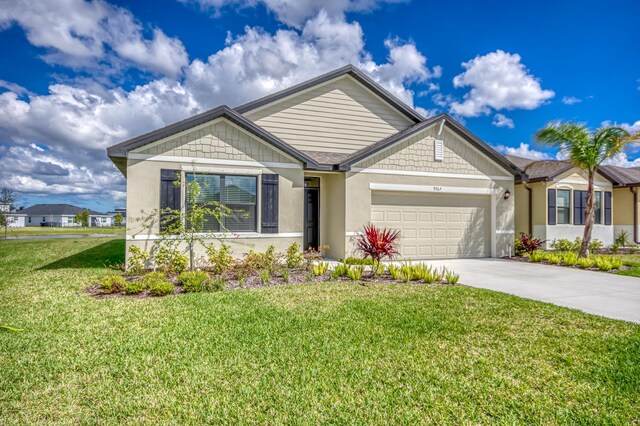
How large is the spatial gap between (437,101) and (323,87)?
9.08 metres

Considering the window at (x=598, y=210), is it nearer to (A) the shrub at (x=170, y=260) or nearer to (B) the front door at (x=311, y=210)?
(B) the front door at (x=311, y=210)

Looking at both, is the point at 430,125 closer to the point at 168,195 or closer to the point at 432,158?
the point at 432,158

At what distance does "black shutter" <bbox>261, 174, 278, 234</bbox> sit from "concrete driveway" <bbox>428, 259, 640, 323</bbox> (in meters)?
5.37

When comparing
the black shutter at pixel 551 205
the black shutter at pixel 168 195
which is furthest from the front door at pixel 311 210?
the black shutter at pixel 551 205

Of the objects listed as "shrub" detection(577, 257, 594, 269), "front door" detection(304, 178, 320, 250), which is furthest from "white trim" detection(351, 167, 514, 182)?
"shrub" detection(577, 257, 594, 269)

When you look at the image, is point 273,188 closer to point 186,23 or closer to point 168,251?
point 168,251

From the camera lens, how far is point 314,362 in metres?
3.79

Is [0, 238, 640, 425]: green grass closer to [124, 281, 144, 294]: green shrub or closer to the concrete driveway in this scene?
[124, 281, 144, 294]: green shrub

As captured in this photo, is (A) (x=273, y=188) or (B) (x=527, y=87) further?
(B) (x=527, y=87)

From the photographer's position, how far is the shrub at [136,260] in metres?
9.02

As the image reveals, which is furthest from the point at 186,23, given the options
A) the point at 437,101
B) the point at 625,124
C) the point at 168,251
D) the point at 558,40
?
the point at 625,124

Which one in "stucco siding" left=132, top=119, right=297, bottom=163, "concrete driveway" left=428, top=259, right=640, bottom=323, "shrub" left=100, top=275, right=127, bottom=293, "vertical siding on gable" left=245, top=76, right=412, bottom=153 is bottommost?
"concrete driveway" left=428, top=259, right=640, bottom=323

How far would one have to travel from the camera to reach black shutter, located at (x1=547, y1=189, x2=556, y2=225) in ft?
52.3

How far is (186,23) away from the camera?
13000 millimetres
